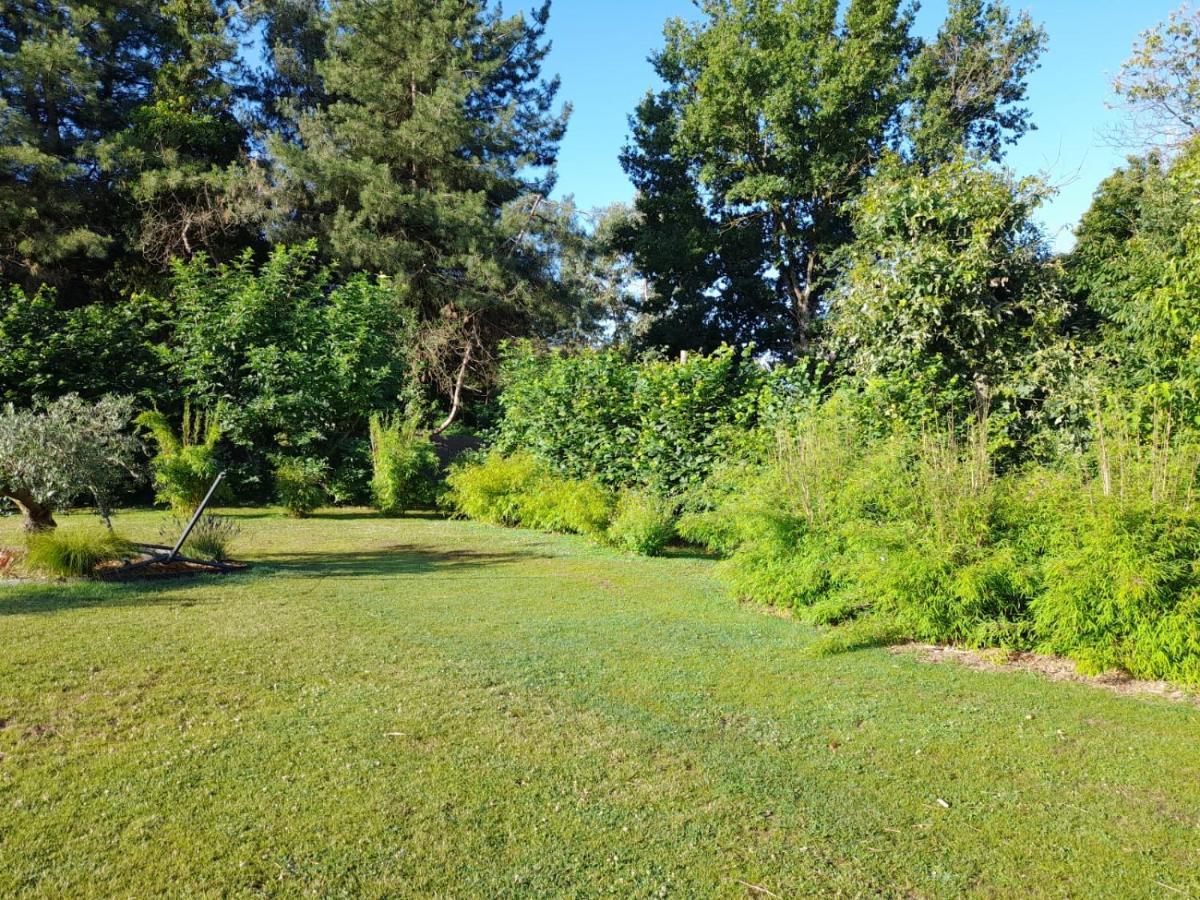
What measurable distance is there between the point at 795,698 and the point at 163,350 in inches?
578

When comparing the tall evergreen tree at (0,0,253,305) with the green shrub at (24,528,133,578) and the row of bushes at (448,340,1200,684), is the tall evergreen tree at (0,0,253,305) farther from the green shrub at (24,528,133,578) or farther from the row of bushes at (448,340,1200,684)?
the row of bushes at (448,340,1200,684)

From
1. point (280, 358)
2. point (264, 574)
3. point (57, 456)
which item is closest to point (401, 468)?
point (280, 358)

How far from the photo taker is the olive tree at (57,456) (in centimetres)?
736

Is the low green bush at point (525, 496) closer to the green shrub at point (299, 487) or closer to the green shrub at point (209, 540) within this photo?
the green shrub at point (299, 487)

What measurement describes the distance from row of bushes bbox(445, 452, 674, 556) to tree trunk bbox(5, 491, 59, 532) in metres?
6.02

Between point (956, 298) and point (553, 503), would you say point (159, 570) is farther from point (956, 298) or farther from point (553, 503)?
point (956, 298)

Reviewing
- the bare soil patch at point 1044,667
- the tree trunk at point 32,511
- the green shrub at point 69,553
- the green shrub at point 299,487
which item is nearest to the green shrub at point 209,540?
the green shrub at point 69,553

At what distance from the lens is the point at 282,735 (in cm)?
378

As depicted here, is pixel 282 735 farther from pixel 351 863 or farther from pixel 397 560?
pixel 397 560

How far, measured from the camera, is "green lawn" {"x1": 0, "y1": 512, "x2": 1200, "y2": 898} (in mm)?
2736

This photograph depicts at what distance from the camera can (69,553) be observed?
729 centimetres

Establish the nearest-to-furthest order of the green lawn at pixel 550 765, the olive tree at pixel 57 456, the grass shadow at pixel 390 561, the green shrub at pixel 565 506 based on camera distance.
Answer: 1. the green lawn at pixel 550 765
2. the olive tree at pixel 57 456
3. the grass shadow at pixel 390 561
4. the green shrub at pixel 565 506

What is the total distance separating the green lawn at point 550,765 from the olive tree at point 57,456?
1965 mm

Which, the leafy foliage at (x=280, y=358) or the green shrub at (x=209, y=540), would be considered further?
the leafy foliage at (x=280, y=358)
